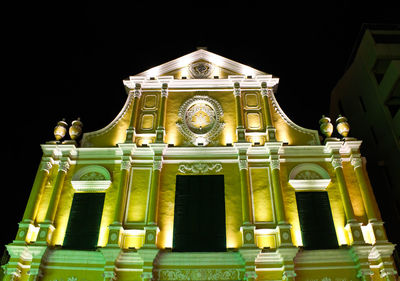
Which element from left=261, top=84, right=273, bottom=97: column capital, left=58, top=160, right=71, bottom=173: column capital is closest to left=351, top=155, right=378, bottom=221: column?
left=261, top=84, right=273, bottom=97: column capital

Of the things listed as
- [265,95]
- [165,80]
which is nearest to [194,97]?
[165,80]

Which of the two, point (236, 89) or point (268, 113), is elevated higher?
point (236, 89)

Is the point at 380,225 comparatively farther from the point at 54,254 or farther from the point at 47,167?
the point at 47,167

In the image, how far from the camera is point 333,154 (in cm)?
1667

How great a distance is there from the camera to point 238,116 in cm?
1816

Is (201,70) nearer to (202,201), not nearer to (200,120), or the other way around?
(200,120)

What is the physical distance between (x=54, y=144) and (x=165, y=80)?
247 inches

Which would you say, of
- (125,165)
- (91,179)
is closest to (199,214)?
(125,165)

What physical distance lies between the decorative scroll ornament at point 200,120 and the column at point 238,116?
81cm

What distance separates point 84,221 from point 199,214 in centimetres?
468

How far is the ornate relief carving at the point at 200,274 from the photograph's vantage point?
13.9 m

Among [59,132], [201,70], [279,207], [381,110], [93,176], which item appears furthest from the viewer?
[381,110]

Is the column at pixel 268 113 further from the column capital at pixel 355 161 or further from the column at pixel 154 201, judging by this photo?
the column at pixel 154 201

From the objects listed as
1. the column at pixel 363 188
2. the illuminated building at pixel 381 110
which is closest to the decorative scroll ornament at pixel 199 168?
the column at pixel 363 188
